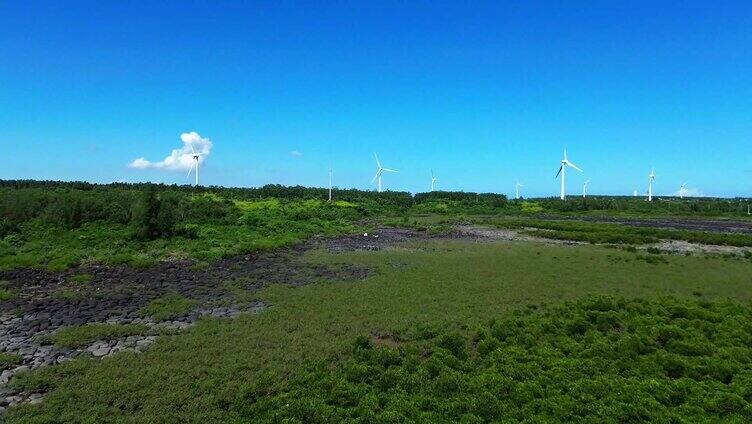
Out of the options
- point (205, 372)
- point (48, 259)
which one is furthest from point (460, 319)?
point (48, 259)

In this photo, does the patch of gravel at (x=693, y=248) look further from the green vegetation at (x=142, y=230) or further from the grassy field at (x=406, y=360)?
the grassy field at (x=406, y=360)

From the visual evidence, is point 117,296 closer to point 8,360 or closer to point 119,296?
point 119,296

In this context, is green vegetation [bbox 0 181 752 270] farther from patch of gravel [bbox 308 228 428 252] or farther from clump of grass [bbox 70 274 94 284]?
clump of grass [bbox 70 274 94 284]

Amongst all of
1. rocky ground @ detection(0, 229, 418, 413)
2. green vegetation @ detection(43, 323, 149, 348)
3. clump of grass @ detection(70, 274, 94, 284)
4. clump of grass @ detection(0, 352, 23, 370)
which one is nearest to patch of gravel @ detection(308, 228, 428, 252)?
rocky ground @ detection(0, 229, 418, 413)

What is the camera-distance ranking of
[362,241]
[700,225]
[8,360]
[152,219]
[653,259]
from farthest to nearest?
1. [700,225]
2. [362,241]
3. [152,219]
4. [653,259]
5. [8,360]

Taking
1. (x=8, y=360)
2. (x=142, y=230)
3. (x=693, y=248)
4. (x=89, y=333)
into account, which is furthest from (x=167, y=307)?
(x=693, y=248)

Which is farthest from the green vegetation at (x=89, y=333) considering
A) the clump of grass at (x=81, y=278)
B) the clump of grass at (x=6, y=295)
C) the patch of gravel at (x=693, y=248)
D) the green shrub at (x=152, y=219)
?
the patch of gravel at (x=693, y=248)
